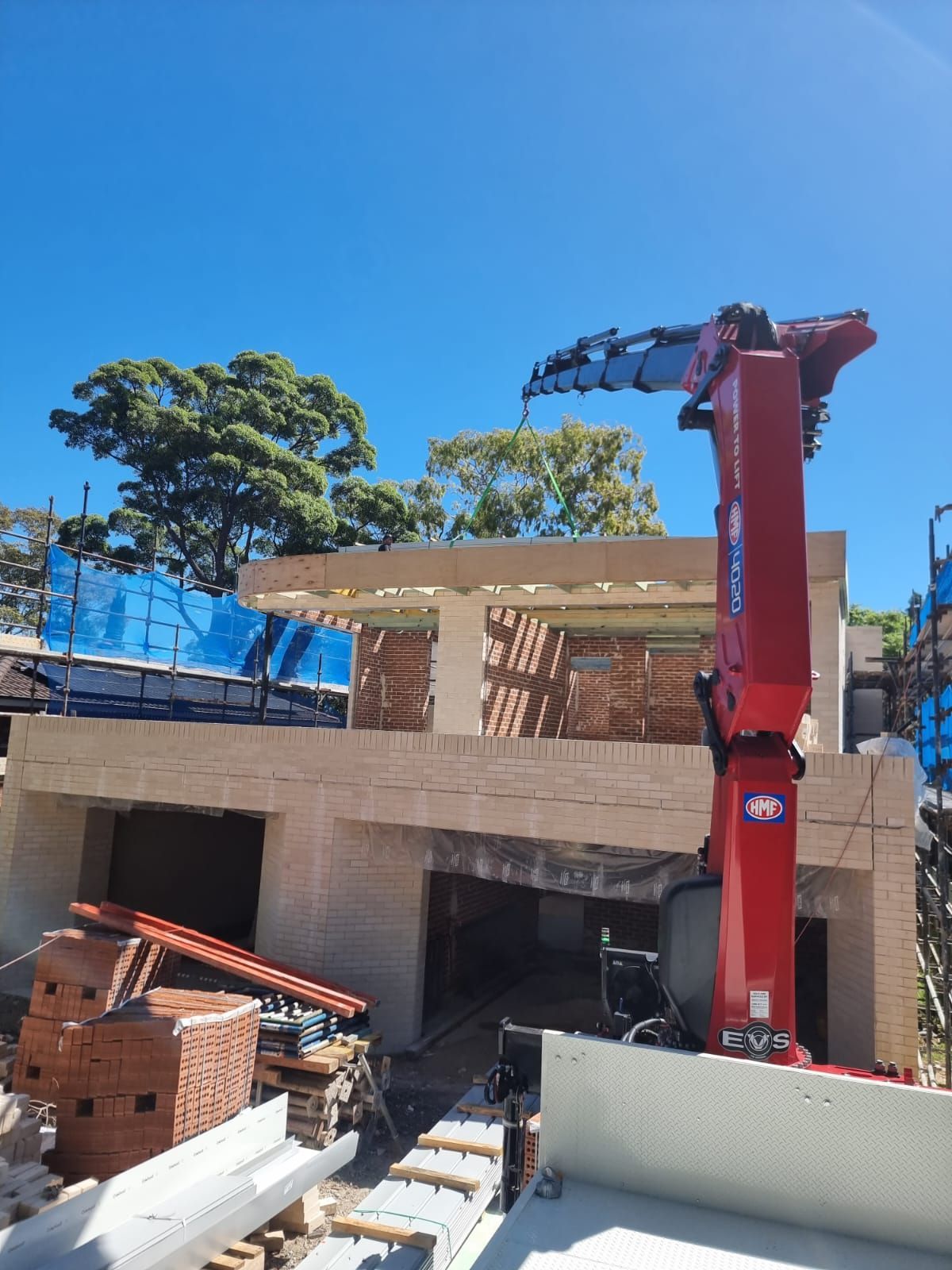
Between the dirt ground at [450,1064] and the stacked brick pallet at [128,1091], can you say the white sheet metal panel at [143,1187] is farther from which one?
the dirt ground at [450,1064]

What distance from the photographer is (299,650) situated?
2191 cm

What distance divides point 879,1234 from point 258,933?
26.2 feet

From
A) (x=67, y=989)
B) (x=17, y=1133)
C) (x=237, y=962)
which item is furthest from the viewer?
(x=237, y=962)

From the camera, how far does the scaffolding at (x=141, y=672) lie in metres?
15.7

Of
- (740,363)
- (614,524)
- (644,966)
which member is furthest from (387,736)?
(614,524)

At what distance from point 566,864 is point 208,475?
25.6 meters

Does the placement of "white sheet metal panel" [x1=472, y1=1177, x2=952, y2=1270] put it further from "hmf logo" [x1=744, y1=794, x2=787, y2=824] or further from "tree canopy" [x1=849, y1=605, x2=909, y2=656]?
"tree canopy" [x1=849, y1=605, x2=909, y2=656]

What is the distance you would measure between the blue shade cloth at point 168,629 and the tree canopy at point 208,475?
9.64m

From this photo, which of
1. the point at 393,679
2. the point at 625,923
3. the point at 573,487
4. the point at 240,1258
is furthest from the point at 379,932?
the point at 573,487

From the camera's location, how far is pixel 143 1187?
17.4 feet

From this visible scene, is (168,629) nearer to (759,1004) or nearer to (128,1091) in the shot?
(128,1091)

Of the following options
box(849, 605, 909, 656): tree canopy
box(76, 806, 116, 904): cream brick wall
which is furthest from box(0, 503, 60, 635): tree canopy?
box(849, 605, 909, 656): tree canopy

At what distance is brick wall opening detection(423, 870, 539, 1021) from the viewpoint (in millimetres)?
11156

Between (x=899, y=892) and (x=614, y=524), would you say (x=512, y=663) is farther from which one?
(x=614, y=524)
